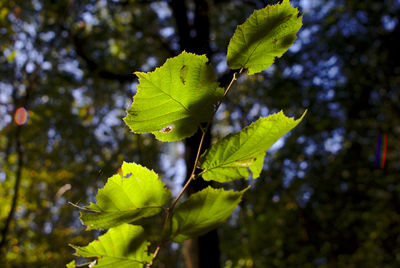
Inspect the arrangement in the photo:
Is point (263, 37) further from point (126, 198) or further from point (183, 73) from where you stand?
point (126, 198)

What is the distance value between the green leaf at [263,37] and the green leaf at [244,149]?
0.28 ft

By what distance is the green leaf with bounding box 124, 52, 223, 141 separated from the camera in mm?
348

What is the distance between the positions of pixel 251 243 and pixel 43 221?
27.1 feet

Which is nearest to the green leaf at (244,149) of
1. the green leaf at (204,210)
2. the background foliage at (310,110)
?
the green leaf at (204,210)

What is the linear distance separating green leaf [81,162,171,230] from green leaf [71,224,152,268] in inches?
0.6

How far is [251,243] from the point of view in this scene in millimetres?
3305

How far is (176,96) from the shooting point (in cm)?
37

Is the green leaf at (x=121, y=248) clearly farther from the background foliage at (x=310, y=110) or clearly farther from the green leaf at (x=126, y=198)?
the background foliage at (x=310, y=110)

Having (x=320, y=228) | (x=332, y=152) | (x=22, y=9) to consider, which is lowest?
(x=320, y=228)

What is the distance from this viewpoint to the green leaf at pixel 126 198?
0.34 metres

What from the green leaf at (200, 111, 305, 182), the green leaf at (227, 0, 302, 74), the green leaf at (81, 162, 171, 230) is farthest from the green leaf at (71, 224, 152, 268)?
the green leaf at (227, 0, 302, 74)

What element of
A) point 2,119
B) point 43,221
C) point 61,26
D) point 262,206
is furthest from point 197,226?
point 43,221

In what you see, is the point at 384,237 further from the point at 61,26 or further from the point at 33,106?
the point at 33,106

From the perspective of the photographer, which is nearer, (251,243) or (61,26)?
(251,243)
